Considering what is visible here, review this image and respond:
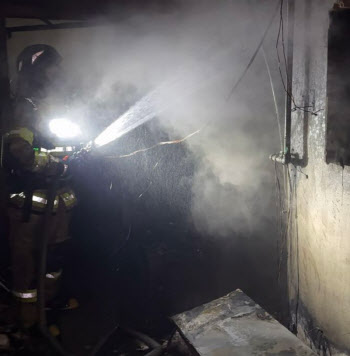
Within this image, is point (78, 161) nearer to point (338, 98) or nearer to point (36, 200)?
point (36, 200)

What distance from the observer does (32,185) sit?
5332 millimetres

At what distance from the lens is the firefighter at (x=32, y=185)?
520 cm

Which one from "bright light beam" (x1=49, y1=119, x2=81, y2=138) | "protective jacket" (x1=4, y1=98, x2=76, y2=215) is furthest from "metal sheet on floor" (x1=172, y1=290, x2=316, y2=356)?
"bright light beam" (x1=49, y1=119, x2=81, y2=138)

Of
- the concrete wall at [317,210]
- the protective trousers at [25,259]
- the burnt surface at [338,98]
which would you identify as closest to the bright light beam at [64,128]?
the protective trousers at [25,259]

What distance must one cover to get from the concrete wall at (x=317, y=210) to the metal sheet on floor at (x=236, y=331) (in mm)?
575

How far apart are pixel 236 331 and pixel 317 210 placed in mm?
1735

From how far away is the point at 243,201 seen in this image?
19.3 ft

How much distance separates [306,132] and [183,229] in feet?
9.51

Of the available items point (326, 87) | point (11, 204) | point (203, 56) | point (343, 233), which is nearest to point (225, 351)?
point (343, 233)

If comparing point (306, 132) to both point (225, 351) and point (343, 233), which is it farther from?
point (225, 351)

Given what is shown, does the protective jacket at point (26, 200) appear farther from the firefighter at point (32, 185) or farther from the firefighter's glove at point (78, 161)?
the firefighter's glove at point (78, 161)

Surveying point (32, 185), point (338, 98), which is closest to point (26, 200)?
point (32, 185)

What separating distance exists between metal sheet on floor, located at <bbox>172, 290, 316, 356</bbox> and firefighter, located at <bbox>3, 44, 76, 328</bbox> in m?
2.67

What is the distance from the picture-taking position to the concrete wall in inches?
137
